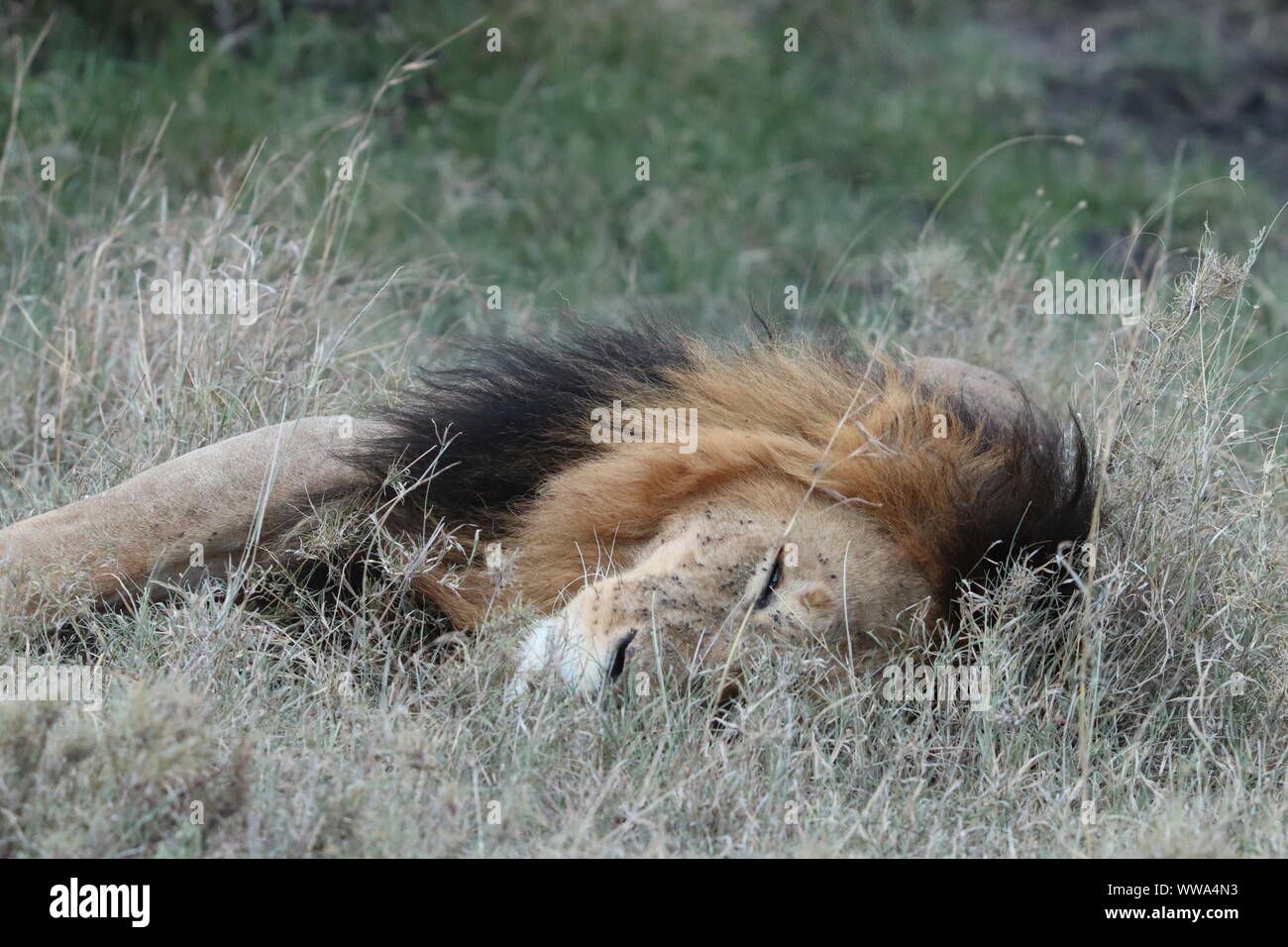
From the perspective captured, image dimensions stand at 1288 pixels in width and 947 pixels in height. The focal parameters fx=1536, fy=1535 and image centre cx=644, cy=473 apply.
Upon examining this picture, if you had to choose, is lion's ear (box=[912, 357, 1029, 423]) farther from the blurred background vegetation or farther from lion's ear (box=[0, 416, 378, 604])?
lion's ear (box=[0, 416, 378, 604])

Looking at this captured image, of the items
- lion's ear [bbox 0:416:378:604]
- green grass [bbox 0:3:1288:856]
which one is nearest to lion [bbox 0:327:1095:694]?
lion's ear [bbox 0:416:378:604]

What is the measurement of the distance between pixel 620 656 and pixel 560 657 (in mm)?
131

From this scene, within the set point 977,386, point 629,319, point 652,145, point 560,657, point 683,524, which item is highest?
point 652,145

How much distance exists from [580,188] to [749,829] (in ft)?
14.7

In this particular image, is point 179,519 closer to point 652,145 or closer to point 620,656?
point 620,656

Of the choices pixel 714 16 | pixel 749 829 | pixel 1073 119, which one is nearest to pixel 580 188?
pixel 714 16

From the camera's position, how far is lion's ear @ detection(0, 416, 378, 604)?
324 cm

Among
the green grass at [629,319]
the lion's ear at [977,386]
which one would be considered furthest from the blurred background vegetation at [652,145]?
the lion's ear at [977,386]

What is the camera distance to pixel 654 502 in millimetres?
3324

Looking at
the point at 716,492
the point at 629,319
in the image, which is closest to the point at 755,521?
the point at 716,492

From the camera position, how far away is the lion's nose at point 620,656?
2959 mm

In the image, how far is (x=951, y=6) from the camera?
925 cm

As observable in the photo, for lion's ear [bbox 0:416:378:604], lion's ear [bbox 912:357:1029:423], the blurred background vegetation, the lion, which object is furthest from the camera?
the blurred background vegetation

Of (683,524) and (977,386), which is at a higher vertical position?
(977,386)
